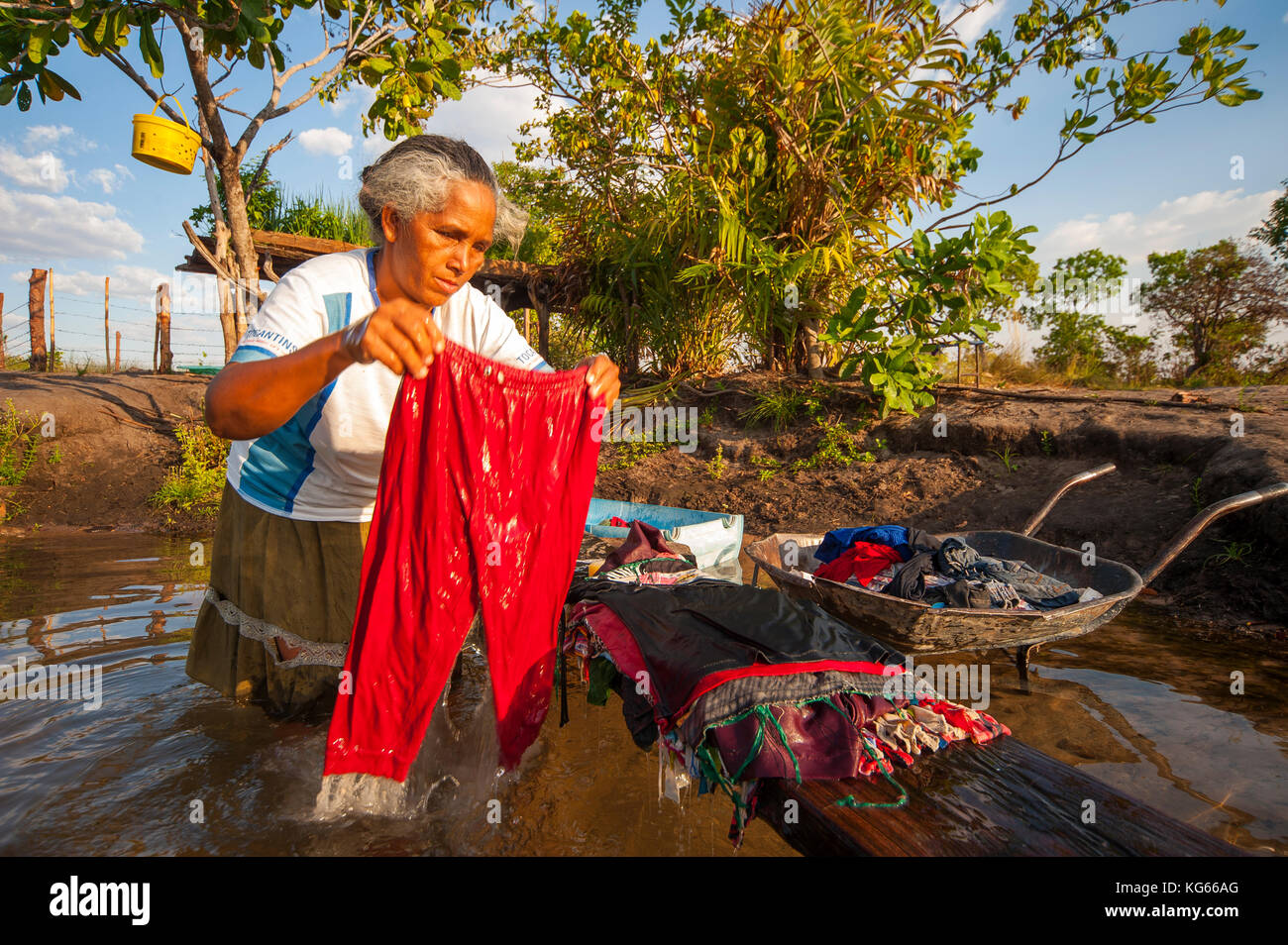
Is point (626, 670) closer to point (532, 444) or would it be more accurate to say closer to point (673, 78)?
point (532, 444)

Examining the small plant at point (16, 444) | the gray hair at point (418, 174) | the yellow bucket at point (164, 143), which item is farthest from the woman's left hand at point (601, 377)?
the small plant at point (16, 444)

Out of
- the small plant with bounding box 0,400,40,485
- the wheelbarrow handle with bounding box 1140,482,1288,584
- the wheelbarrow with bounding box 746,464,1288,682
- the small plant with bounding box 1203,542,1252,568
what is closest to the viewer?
the wheelbarrow with bounding box 746,464,1288,682

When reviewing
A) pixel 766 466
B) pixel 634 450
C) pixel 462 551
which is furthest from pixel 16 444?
pixel 462 551

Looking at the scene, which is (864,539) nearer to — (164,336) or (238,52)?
(238,52)

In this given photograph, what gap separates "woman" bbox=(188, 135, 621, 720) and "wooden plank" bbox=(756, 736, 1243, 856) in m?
1.47

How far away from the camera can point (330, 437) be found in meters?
2.14

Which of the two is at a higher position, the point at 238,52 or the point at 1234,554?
the point at 238,52

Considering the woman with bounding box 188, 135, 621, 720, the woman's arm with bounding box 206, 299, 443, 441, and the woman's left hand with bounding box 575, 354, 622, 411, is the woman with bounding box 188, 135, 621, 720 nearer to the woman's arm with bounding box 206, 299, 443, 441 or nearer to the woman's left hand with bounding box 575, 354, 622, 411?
the woman's left hand with bounding box 575, 354, 622, 411

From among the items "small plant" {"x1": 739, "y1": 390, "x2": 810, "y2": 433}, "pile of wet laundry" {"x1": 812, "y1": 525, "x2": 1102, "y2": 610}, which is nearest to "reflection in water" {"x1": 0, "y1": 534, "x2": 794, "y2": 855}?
"pile of wet laundry" {"x1": 812, "y1": 525, "x2": 1102, "y2": 610}

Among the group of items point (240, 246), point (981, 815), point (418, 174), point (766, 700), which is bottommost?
point (981, 815)

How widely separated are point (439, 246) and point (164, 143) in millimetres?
4768

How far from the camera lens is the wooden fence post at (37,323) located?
11570 mm

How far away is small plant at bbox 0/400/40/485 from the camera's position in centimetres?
768

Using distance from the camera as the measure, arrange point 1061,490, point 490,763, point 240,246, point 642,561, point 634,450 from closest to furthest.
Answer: point 490,763 < point 642,561 < point 1061,490 < point 240,246 < point 634,450
